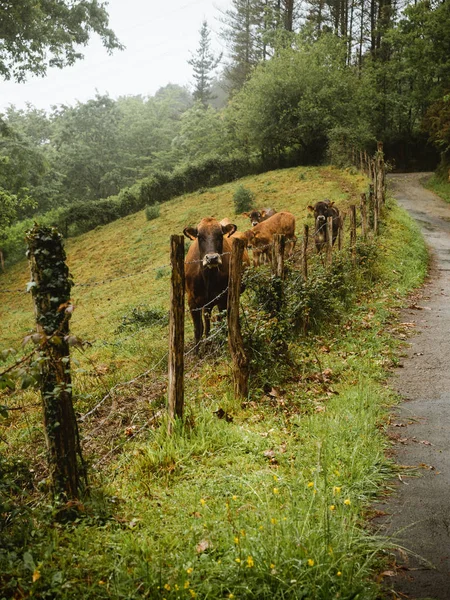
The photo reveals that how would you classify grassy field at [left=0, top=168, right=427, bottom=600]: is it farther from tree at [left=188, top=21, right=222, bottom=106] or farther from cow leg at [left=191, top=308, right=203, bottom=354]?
tree at [left=188, top=21, right=222, bottom=106]

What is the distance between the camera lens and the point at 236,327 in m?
5.64

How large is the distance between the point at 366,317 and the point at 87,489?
6.57 meters

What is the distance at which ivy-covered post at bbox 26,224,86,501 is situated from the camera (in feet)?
10.4

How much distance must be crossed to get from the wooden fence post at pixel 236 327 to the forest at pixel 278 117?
18.7 m

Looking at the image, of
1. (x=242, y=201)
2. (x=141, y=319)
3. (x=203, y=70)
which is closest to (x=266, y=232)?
(x=141, y=319)

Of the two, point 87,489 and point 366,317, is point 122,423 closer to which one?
point 87,489

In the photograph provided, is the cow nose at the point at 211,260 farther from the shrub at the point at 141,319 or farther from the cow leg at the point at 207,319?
the shrub at the point at 141,319

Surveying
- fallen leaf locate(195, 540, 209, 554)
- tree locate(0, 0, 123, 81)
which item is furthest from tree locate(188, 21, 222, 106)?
fallen leaf locate(195, 540, 209, 554)

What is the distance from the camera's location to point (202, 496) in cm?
375

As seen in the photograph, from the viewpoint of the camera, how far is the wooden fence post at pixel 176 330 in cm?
450

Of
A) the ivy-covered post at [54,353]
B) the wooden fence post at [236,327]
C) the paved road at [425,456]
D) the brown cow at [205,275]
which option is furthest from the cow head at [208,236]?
the ivy-covered post at [54,353]

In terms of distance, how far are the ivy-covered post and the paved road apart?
2.22 m

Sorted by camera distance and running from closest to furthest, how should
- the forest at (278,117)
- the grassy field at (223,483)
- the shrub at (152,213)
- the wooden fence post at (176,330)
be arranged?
the grassy field at (223,483)
the wooden fence post at (176,330)
the shrub at (152,213)
the forest at (278,117)

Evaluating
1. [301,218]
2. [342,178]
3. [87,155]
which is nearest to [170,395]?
[301,218]
